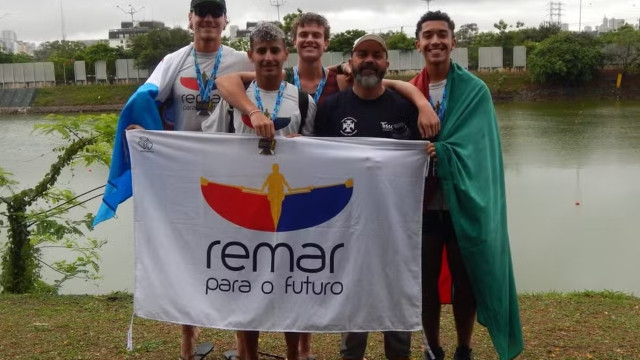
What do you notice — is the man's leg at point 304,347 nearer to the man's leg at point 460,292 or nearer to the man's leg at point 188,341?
the man's leg at point 188,341

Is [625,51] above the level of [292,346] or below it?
above

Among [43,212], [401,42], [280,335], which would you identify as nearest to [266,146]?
[280,335]

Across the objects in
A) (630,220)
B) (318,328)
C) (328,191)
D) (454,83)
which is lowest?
(630,220)

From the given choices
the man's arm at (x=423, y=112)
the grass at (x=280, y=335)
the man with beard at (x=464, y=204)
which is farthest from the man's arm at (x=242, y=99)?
the grass at (x=280, y=335)

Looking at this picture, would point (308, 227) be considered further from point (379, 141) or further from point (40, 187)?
point (40, 187)

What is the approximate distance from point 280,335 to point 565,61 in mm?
35656

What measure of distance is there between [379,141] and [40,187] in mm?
4491

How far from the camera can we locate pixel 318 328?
3.02m

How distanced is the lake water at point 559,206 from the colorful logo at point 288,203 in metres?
4.89

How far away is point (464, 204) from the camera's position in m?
2.96

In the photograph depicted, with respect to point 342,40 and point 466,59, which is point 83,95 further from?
point 466,59

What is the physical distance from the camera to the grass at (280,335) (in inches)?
152

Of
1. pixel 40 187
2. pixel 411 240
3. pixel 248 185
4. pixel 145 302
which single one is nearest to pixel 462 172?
pixel 411 240

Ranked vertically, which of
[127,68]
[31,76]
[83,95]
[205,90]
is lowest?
[83,95]
